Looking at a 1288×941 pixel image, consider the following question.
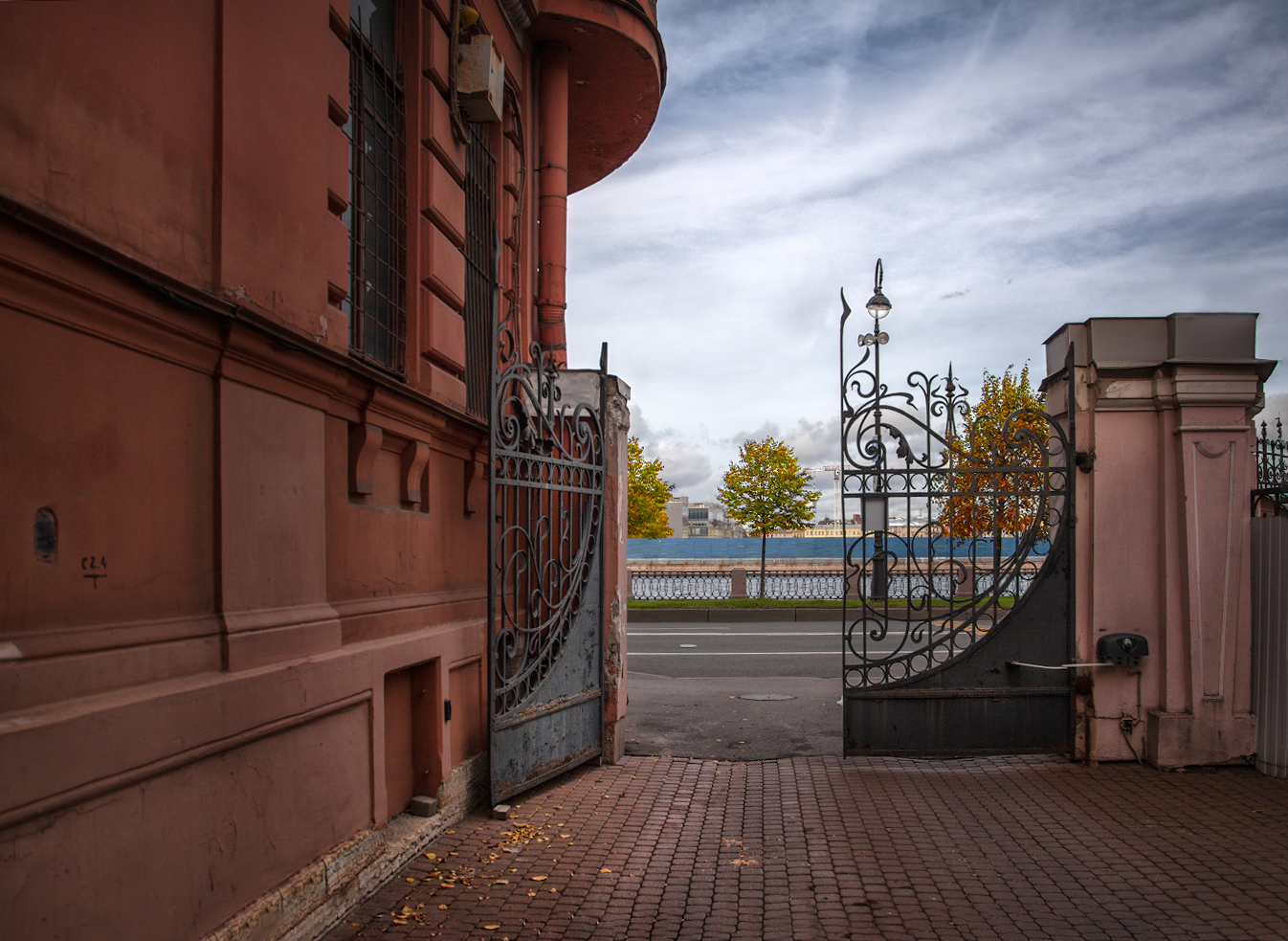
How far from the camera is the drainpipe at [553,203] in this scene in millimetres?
9383

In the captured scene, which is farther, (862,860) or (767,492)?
(767,492)

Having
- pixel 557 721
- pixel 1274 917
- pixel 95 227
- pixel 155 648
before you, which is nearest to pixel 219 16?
pixel 95 227

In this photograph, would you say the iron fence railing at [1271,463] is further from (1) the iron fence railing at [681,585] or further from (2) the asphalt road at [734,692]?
(1) the iron fence railing at [681,585]

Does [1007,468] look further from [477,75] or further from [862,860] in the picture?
[477,75]

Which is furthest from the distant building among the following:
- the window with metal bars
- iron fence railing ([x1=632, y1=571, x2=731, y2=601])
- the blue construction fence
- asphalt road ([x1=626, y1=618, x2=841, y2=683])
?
the window with metal bars

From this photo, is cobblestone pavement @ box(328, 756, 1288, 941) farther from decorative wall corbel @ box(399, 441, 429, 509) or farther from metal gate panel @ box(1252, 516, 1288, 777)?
decorative wall corbel @ box(399, 441, 429, 509)

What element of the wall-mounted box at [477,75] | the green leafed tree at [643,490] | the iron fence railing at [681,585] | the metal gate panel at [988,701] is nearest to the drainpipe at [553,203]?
the wall-mounted box at [477,75]

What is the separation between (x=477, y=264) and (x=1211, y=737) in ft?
22.6

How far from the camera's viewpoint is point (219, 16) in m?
3.67

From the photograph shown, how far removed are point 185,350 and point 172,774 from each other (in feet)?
4.97

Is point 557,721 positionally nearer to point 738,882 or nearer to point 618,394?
point 738,882

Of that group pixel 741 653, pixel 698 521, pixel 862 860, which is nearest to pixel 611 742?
pixel 862 860

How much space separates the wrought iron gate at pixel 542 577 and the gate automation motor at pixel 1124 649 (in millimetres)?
4002

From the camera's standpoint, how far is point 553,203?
980 cm
